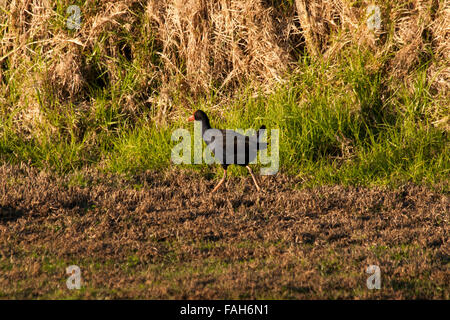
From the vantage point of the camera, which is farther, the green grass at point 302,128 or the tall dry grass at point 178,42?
the tall dry grass at point 178,42

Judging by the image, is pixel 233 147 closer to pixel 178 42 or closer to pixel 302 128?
pixel 302 128

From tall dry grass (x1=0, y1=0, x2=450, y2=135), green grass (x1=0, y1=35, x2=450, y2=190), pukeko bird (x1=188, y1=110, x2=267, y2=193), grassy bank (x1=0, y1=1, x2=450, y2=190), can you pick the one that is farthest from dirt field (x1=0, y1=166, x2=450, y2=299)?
tall dry grass (x1=0, y1=0, x2=450, y2=135)

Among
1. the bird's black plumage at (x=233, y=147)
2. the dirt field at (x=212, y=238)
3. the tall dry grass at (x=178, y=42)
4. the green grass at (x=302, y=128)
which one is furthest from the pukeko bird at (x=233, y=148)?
the tall dry grass at (x=178, y=42)

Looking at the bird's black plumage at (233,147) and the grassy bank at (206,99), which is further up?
the grassy bank at (206,99)

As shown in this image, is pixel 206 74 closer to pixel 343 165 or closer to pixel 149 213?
pixel 343 165

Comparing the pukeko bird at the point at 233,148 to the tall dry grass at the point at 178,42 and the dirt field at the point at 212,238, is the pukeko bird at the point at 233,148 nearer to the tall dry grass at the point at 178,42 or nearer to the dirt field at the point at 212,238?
the dirt field at the point at 212,238

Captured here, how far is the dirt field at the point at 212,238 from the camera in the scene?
4887 millimetres

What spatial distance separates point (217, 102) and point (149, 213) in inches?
127

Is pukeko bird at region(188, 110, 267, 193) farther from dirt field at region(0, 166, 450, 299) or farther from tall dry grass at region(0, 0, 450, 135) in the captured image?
tall dry grass at region(0, 0, 450, 135)

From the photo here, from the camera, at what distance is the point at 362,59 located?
9.01m

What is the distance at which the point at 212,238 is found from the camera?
612 centimetres

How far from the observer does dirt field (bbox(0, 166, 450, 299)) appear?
4887 mm

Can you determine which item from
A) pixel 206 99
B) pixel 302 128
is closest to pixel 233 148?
pixel 302 128

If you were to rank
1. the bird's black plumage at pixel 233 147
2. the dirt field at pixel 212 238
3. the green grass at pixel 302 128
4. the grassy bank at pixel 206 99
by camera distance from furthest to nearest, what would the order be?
the grassy bank at pixel 206 99 → the green grass at pixel 302 128 → the bird's black plumage at pixel 233 147 → the dirt field at pixel 212 238
